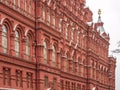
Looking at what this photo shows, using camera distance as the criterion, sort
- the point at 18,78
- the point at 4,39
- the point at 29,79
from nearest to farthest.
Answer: the point at 4,39 < the point at 18,78 < the point at 29,79

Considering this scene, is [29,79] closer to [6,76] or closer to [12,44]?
[6,76]

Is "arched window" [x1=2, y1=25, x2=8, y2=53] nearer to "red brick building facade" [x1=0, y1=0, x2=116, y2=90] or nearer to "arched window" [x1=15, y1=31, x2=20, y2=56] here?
"red brick building facade" [x1=0, y1=0, x2=116, y2=90]

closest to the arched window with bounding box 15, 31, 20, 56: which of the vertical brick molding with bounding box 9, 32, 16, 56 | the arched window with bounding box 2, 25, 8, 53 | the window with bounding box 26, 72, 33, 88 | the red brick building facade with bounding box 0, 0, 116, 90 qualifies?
the red brick building facade with bounding box 0, 0, 116, 90

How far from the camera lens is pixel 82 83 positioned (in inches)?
2618

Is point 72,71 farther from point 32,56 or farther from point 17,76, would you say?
point 17,76

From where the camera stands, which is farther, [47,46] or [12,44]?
[47,46]

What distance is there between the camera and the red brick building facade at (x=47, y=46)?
4094 cm

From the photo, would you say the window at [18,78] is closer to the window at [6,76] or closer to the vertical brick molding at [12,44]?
the window at [6,76]

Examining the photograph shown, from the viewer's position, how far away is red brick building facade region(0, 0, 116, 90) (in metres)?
40.9

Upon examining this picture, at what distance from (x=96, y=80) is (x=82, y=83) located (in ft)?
29.9

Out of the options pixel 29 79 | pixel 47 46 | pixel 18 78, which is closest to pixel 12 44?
pixel 18 78

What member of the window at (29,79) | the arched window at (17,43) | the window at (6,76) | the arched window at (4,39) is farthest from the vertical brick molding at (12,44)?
the window at (29,79)

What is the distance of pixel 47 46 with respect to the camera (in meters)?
49.9

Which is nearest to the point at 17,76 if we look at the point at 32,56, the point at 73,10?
the point at 32,56
